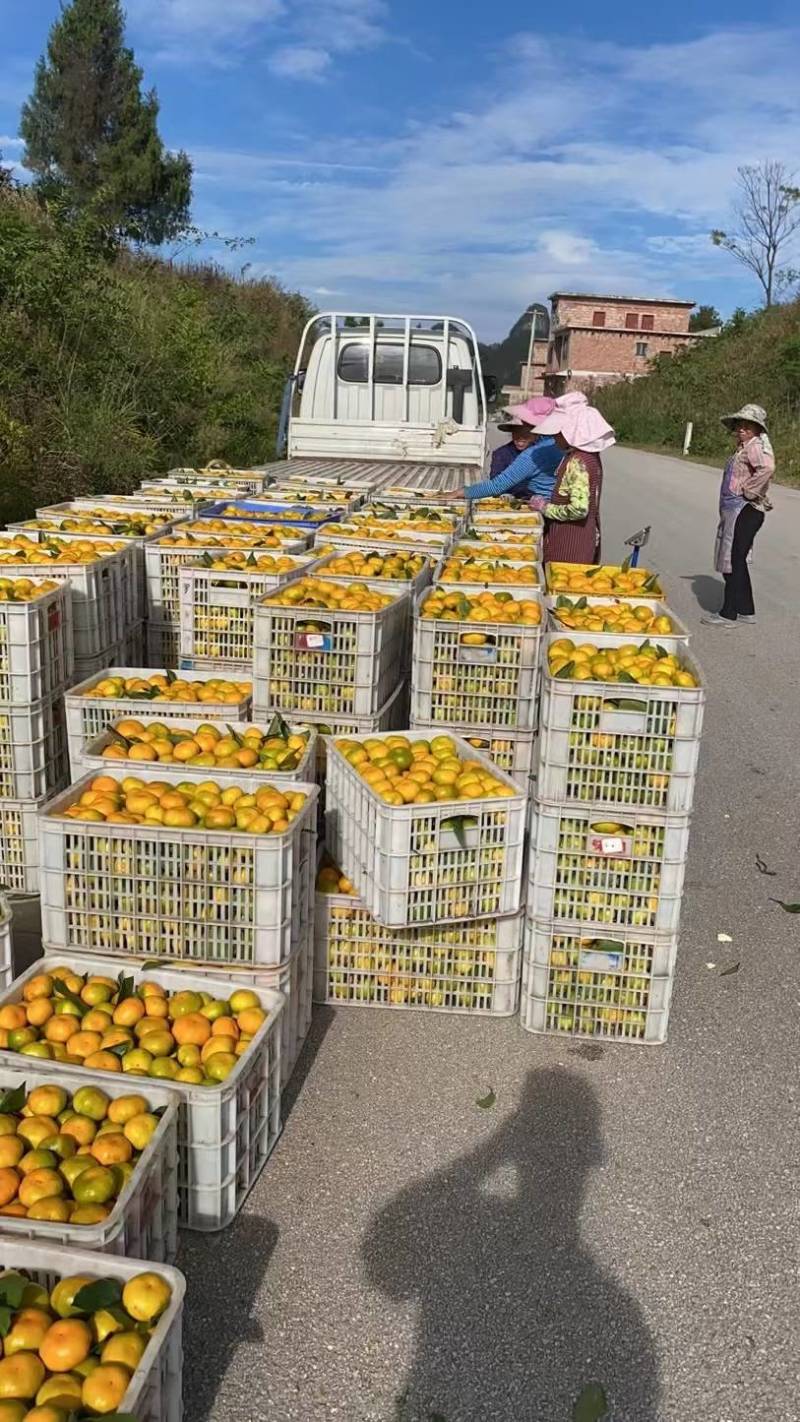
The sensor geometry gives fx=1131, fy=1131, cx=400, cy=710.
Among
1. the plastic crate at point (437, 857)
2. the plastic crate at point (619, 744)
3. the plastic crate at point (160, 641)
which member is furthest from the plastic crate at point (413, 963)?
the plastic crate at point (160, 641)

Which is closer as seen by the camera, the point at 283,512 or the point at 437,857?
the point at 437,857

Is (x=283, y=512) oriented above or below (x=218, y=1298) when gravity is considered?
above

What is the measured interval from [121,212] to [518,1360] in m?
32.5

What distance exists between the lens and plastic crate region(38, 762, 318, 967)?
3633 millimetres

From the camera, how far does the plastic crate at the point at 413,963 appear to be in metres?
4.37

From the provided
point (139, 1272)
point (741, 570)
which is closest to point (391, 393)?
point (741, 570)

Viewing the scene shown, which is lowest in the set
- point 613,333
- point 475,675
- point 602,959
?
point 602,959

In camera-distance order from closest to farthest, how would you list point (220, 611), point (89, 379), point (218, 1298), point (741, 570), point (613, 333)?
point (218, 1298), point (220, 611), point (741, 570), point (89, 379), point (613, 333)

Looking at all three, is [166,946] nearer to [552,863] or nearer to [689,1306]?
[552,863]

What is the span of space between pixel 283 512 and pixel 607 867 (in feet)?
16.4

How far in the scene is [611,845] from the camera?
13.6ft

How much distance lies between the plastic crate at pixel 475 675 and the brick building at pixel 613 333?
249ft

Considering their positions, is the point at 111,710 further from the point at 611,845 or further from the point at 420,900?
the point at 611,845

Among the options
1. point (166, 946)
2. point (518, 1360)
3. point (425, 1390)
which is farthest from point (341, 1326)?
point (166, 946)
